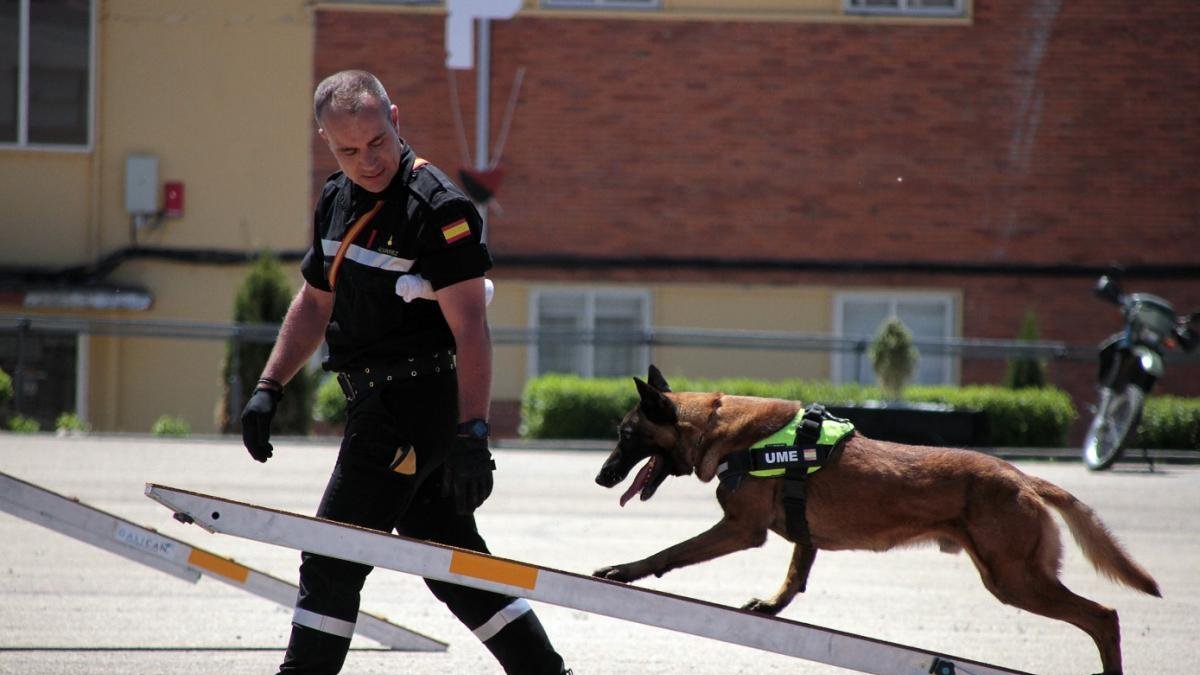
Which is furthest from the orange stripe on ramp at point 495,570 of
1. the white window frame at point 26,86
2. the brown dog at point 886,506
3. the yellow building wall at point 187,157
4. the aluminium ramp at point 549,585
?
the white window frame at point 26,86

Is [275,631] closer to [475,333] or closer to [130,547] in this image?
[130,547]

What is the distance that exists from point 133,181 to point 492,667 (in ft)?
49.0

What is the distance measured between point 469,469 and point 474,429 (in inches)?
4.8

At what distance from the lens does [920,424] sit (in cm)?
1313

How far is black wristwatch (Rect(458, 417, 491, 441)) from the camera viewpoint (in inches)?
163

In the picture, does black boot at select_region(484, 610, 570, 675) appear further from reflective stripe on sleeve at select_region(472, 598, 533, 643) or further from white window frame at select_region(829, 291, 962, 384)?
white window frame at select_region(829, 291, 962, 384)

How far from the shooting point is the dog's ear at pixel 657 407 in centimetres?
505

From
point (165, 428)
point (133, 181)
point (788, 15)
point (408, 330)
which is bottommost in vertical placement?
point (165, 428)

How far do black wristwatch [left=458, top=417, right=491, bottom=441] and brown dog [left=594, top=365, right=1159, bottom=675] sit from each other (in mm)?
849

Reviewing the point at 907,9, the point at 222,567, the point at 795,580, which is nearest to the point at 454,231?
the point at 795,580

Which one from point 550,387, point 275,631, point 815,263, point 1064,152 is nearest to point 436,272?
point 275,631

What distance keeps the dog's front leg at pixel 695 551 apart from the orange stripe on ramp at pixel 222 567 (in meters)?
1.74

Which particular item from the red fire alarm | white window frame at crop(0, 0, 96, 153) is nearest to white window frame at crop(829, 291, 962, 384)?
the red fire alarm

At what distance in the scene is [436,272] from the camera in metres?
4.20
